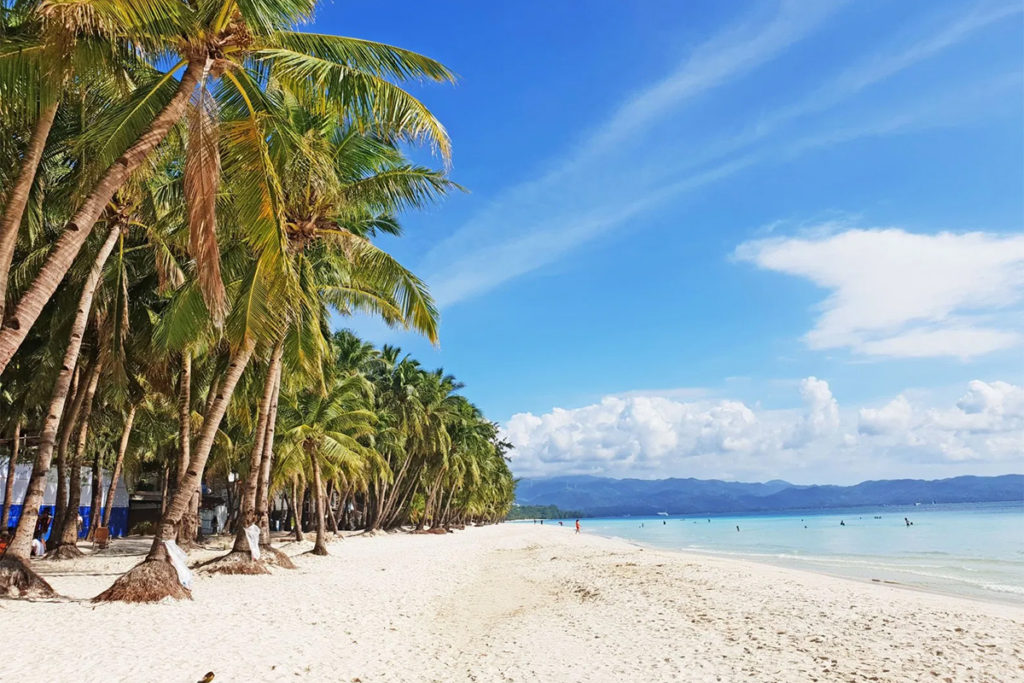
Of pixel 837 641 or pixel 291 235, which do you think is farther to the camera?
pixel 291 235

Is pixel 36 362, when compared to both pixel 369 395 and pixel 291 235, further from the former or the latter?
pixel 369 395

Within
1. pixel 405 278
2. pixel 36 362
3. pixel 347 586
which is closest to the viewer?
pixel 405 278

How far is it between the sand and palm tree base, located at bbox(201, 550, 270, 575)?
50 cm

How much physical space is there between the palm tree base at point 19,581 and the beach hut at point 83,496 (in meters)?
21.8

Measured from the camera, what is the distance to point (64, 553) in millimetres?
16125

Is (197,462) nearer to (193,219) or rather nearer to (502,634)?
(193,219)

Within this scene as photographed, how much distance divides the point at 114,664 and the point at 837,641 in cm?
845

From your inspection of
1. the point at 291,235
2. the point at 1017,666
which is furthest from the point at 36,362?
the point at 1017,666

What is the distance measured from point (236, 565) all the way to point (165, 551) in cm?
408

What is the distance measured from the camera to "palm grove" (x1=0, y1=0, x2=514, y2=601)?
7.34 m

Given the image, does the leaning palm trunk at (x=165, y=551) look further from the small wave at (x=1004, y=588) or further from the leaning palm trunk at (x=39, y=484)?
the small wave at (x=1004, y=588)

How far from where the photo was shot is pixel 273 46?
832 centimetres

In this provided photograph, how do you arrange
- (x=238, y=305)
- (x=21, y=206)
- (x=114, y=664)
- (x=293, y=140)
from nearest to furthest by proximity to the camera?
(x=114, y=664), (x=21, y=206), (x=293, y=140), (x=238, y=305)

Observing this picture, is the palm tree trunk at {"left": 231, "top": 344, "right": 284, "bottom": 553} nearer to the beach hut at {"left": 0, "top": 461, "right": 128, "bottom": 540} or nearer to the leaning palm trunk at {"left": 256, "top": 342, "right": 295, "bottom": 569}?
the leaning palm trunk at {"left": 256, "top": 342, "right": 295, "bottom": 569}
